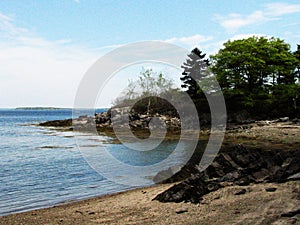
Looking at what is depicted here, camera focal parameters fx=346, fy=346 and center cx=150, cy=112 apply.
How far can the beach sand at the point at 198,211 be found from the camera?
8.40 m

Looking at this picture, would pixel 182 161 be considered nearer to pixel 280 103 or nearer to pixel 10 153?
pixel 10 153

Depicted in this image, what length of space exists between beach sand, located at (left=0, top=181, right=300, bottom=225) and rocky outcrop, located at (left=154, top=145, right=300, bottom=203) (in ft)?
1.32

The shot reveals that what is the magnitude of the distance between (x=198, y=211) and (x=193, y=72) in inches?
1858

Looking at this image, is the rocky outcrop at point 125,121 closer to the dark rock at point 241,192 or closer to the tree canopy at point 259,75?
the tree canopy at point 259,75

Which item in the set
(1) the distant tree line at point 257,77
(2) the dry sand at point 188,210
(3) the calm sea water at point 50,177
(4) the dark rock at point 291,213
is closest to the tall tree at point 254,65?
(1) the distant tree line at point 257,77

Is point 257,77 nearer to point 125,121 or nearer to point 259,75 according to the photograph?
point 259,75

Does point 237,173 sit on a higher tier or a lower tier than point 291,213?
higher

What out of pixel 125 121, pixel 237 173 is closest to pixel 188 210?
pixel 237 173

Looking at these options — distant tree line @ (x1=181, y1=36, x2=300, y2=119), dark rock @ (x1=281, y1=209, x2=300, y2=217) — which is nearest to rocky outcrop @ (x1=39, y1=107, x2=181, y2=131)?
distant tree line @ (x1=181, y1=36, x2=300, y2=119)

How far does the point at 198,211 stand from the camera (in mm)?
9352

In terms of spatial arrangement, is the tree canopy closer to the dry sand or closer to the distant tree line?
the distant tree line

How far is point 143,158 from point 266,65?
Answer: 99.9 ft

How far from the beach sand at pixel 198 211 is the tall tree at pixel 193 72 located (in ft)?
138

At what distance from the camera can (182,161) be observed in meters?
23.0
